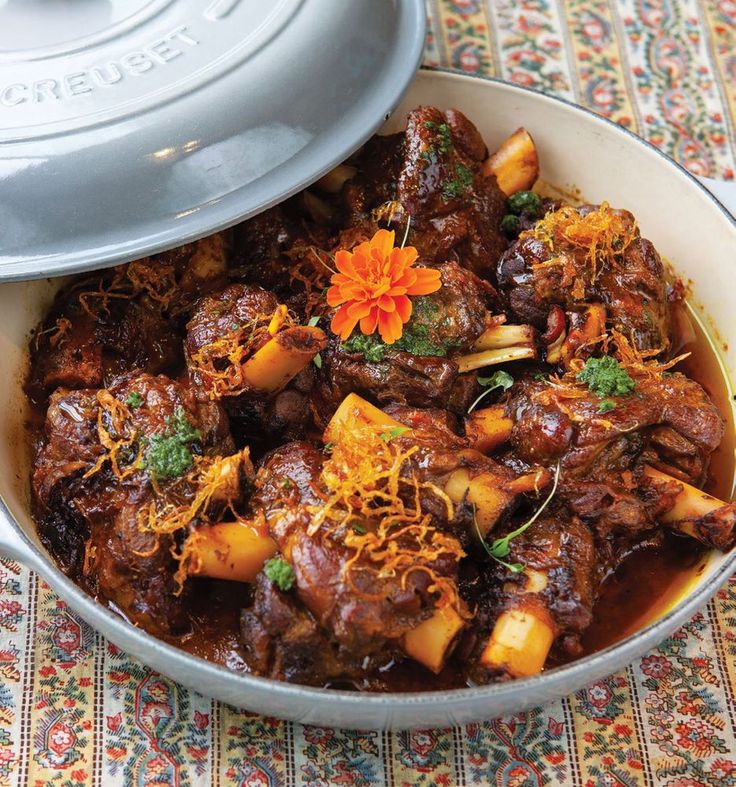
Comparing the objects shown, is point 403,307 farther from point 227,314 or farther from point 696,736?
point 696,736

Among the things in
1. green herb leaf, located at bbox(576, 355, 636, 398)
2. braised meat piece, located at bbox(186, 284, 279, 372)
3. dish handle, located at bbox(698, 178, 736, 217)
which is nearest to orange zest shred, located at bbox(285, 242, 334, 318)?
braised meat piece, located at bbox(186, 284, 279, 372)

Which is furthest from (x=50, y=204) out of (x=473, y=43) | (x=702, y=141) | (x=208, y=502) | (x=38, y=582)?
(x=702, y=141)

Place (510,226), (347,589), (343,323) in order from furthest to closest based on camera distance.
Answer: (510,226) → (343,323) → (347,589)

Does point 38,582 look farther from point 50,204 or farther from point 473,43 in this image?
point 473,43

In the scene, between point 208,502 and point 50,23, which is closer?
point 208,502

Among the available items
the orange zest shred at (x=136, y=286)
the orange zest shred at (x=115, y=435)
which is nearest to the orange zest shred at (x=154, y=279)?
the orange zest shred at (x=136, y=286)

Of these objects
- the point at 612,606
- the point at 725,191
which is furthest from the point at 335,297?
the point at 725,191
